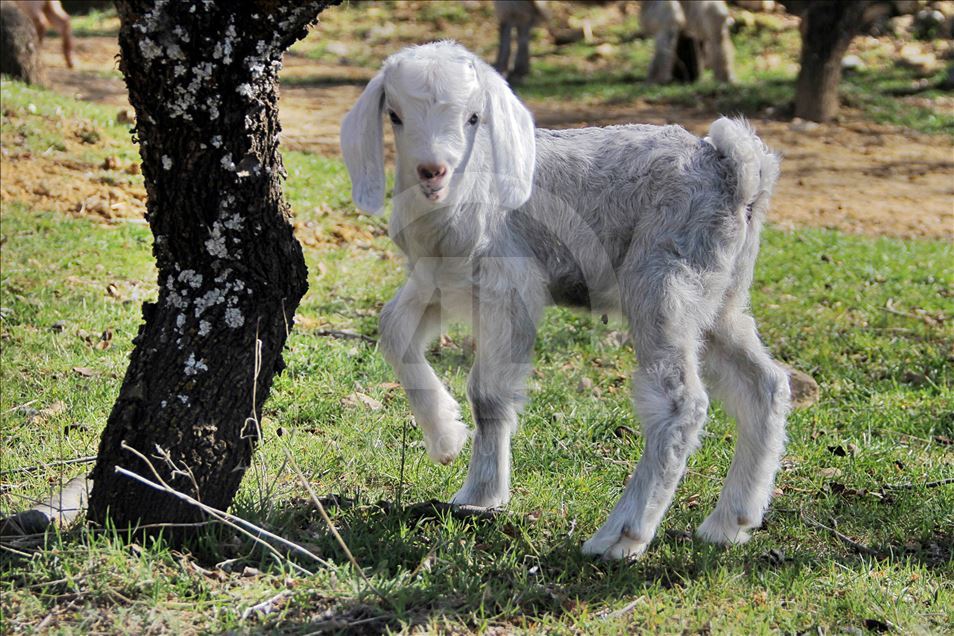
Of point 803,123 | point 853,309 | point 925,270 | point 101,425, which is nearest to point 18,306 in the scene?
point 101,425

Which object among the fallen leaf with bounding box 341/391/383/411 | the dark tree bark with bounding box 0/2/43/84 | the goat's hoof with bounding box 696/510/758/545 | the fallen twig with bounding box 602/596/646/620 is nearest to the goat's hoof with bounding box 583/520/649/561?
the fallen twig with bounding box 602/596/646/620

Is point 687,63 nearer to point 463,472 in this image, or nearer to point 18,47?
point 18,47

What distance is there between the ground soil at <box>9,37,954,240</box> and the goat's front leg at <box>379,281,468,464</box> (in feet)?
15.8

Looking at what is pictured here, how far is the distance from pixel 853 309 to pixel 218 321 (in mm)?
5087

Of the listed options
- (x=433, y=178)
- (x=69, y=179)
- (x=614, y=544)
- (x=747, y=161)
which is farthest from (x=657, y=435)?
(x=69, y=179)

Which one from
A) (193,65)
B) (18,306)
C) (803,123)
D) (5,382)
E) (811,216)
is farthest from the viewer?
(803,123)

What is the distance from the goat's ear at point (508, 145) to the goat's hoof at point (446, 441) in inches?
36.1

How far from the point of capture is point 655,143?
14.3ft

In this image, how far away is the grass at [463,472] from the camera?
3.48m

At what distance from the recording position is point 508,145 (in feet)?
12.9

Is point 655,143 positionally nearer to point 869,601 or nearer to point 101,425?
point 869,601

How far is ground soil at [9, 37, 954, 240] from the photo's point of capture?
1039 cm

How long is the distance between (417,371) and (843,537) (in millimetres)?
1812

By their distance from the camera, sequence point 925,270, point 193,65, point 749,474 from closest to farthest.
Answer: point 193,65 → point 749,474 → point 925,270
